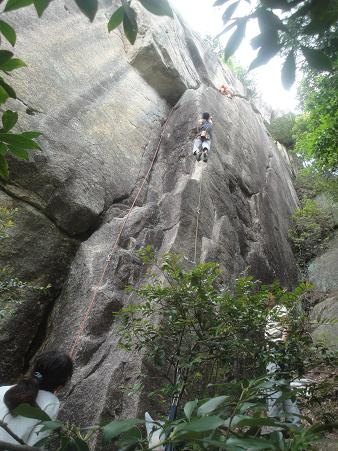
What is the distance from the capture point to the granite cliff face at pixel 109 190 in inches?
180

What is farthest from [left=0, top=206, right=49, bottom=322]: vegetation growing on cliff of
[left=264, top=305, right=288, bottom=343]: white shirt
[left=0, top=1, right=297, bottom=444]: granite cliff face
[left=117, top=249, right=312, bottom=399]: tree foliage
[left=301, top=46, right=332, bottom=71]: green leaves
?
[left=301, top=46, right=332, bottom=71]: green leaves

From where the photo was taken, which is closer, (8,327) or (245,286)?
(245,286)

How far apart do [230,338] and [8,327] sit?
9.03 ft

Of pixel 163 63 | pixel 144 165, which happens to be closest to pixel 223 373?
pixel 144 165

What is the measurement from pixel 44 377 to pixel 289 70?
2.29 meters

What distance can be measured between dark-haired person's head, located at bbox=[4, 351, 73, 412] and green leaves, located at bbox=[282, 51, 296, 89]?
216 cm

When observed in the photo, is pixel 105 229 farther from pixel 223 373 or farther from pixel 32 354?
pixel 223 373

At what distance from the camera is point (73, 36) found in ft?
26.2

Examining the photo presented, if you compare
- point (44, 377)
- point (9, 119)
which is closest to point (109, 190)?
point (44, 377)

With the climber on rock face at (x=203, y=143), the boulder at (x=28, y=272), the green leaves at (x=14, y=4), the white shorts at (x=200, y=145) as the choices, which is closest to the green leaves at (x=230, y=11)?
the green leaves at (x=14, y=4)

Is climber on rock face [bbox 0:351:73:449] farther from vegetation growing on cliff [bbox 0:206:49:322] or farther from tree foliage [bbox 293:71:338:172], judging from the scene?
tree foliage [bbox 293:71:338:172]

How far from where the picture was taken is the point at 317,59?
1.31 meters

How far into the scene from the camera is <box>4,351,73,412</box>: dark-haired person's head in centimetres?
231

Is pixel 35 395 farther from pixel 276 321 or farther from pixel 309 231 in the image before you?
pixel 309 231
